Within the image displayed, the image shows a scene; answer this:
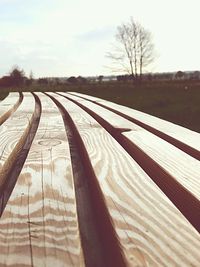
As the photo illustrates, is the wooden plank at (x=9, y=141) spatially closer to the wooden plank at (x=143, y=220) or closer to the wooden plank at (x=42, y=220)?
the wooden plank at (x=42, y=220)

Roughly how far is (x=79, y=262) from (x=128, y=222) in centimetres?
17

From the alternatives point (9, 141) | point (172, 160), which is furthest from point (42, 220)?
point (9, 141)

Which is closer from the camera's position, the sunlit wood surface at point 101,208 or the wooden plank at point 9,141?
the sunlit wood surface at point 101,208

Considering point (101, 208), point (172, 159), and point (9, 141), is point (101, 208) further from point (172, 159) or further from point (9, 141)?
point (9, 141)

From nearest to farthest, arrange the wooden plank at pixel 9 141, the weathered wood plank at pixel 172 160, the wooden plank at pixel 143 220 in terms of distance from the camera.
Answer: the wooden plank at pixel 143 220 → the weathered wood plank at pixel 172 160 → the wooden plank at pixel 9 141

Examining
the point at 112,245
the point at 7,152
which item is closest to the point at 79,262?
the point at 112,245

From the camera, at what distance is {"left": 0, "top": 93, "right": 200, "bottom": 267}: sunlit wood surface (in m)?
0.63

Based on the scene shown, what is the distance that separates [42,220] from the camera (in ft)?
2.45

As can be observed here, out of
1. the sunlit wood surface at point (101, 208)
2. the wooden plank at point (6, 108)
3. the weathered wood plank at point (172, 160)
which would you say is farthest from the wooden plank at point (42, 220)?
the wooden plank at point (6, 108)

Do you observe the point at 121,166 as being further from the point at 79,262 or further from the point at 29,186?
the point at 79,262

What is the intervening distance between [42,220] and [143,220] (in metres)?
0.21

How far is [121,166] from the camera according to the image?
112 centimetres

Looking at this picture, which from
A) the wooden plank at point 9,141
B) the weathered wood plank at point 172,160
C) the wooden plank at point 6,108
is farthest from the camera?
the wooden plank at point 6,108

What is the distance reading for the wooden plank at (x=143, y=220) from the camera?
611mm
